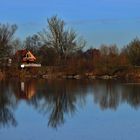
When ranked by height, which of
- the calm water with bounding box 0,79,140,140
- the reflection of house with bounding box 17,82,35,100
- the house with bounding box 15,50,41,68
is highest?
the house with bounding box 15,50,41,68

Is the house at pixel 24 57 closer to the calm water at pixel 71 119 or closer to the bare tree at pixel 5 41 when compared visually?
the bare tree at pixel 5 41

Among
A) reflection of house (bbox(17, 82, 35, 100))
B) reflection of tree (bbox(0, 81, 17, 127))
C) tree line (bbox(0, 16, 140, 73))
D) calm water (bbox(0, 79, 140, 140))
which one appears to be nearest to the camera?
calm water (bbox(0, 79, 140, 140))

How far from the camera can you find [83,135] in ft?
36.5

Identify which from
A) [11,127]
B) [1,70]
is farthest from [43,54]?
[11,127]

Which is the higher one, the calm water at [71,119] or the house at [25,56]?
the house at [25,56]

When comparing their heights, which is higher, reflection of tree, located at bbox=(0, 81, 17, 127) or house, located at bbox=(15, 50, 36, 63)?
house, located at bbox=(15, 50, 36, 63)

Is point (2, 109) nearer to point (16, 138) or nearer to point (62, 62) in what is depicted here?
point (16, 138)

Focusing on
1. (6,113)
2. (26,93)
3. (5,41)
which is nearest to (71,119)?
(6,113)

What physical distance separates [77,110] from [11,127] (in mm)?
4486

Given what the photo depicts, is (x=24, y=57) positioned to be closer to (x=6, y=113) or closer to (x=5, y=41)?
(x=5, y=41)

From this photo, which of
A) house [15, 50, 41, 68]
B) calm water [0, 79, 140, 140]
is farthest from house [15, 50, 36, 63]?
calm water [0, 79, 140, 140]

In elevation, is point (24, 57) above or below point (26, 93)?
above

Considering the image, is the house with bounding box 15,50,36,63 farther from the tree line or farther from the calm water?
the calm water

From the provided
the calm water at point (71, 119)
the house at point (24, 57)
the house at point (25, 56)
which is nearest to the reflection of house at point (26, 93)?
the calm water at point (71, 119)
